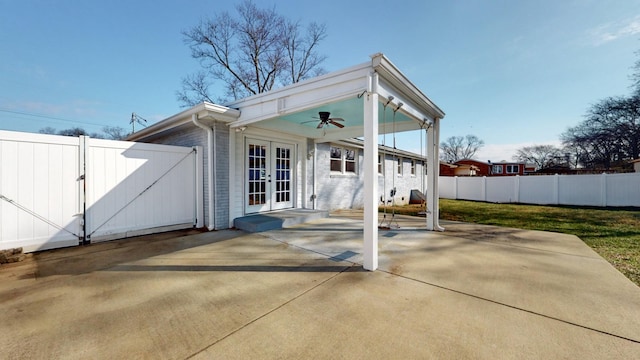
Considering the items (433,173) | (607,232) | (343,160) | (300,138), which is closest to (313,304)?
(433,173)

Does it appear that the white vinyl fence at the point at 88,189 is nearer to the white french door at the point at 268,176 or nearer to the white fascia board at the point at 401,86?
the white french door at the point at 268,176

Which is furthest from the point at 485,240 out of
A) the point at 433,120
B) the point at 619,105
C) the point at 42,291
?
the point at 619,105

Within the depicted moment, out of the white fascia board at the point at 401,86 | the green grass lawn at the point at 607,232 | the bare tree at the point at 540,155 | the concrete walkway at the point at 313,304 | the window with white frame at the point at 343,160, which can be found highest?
the bare tree at the point at 540,155

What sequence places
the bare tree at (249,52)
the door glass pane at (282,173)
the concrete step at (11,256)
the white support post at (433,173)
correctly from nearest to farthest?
the concrete step at (11,256), the white support post at (433,173), the door glass pane at (282,173), the bare tree at (249,52)

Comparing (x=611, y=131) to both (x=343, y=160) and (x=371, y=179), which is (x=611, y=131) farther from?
(x=371, y=179)

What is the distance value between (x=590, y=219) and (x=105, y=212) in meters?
13.7

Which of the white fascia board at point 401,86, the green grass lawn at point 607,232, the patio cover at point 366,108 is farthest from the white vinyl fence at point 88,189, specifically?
the green grass lawn at point 607,232

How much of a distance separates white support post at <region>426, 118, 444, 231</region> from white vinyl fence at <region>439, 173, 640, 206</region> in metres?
11.3

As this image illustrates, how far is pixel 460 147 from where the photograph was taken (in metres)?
43.9

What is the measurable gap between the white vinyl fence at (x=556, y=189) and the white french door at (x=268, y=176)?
44.1 ft

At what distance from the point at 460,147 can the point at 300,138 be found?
44.7m

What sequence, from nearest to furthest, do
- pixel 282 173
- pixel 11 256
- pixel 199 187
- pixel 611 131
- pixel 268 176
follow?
pixel 11 256, pixel 199 187, pixel 268 176, pixel 282 173, pixel 611 131

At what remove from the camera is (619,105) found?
20.5 m

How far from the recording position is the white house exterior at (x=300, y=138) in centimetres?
347
